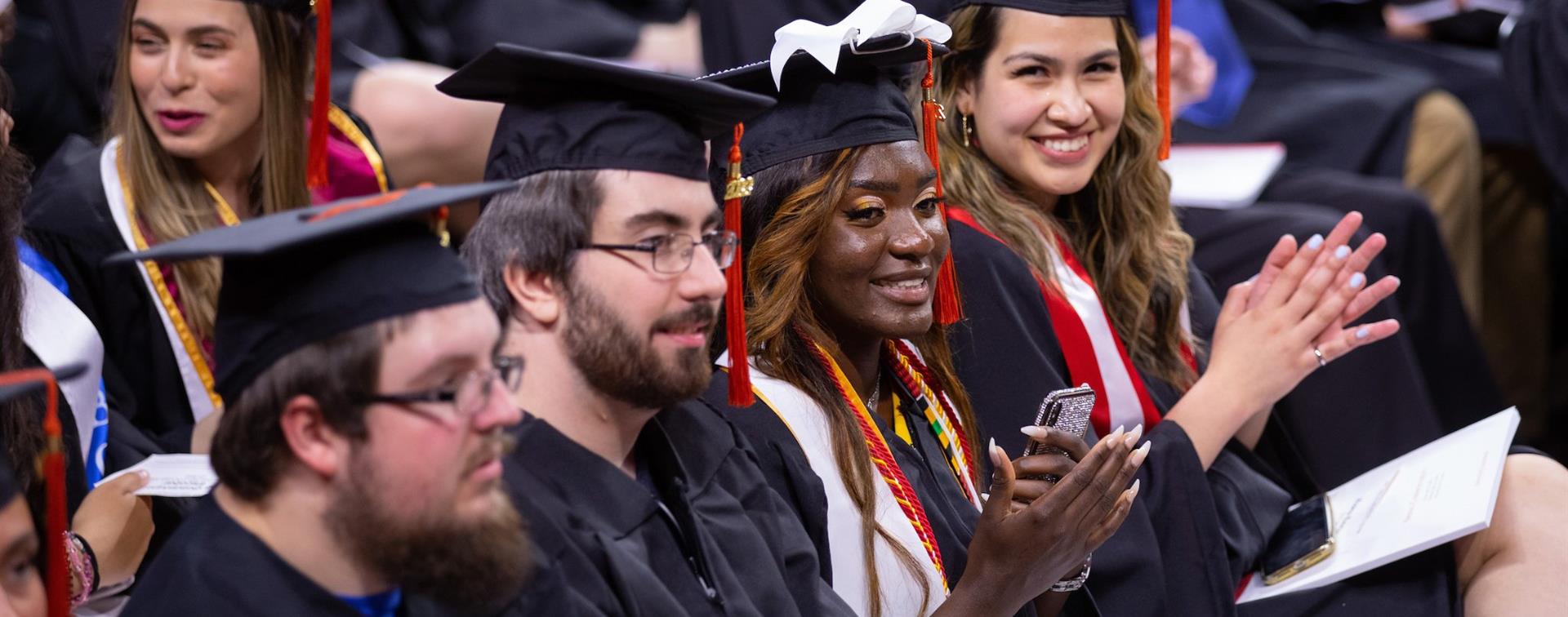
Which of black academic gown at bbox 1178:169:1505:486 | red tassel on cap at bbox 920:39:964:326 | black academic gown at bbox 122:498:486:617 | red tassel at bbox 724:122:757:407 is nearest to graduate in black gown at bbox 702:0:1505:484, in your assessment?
black academic gown at bbox 1178:169:1505:486

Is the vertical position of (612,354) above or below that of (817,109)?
below

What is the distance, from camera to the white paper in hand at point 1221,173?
4551 millimetres

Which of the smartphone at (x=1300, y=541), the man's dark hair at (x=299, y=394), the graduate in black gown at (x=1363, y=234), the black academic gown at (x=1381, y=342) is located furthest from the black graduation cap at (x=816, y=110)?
the graduate in black gown at (x=1363, y=234)

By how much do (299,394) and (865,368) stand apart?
1.14 m

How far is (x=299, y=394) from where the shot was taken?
154cm

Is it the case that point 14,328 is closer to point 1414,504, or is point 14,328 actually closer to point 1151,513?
point 1151,513

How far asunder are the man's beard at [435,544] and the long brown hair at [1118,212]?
4.99 ft

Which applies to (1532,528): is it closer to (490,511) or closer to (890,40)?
(890,40)

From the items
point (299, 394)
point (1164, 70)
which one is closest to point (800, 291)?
point (299, 394)

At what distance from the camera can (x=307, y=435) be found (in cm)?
155

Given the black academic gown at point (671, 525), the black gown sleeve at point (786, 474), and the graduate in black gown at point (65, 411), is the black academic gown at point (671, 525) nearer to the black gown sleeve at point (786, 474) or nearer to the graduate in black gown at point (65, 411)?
the black gown sleeve at point (786, 474)

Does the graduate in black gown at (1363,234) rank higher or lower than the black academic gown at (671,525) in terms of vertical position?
lower

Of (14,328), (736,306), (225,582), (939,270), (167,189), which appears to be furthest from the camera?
(167,189)

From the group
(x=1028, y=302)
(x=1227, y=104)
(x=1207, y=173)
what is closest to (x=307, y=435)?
(x=1028, y=302)
